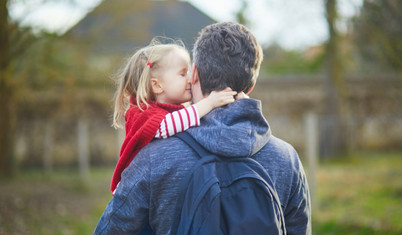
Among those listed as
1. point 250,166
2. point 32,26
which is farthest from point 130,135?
point 32,26

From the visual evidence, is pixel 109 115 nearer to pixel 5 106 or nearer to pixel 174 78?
pixel 5 106

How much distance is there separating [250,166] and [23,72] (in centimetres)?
863

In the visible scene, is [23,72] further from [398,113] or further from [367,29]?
[398,113]

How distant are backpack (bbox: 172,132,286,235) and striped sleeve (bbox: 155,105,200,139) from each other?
5.5 inches

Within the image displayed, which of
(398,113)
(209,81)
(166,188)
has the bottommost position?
(398,113)

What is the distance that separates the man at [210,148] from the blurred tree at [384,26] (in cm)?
626

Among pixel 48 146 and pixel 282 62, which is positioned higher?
pixel 282 62

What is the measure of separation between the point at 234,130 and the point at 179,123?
0.26 meters

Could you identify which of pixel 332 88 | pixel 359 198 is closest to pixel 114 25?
pixel 359 198

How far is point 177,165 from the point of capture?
62.7 inches

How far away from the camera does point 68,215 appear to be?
7023 mm

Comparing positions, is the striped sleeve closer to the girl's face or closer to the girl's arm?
the girl's arm

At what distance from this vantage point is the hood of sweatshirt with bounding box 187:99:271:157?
1.57 m

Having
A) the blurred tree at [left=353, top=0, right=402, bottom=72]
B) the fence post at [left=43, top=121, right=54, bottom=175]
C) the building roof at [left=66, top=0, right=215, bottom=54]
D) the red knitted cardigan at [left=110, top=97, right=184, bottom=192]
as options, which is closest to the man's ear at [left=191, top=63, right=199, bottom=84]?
the red knitted cardigan at [left=110, top=97, right=184, bottom=192]
